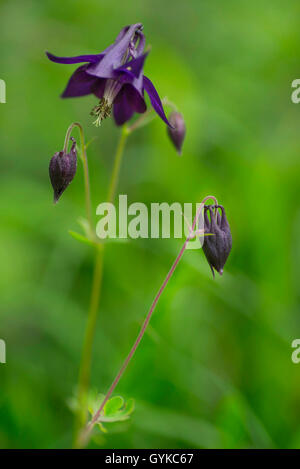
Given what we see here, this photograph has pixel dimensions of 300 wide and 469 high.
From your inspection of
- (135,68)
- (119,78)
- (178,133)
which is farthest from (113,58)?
(178,133)

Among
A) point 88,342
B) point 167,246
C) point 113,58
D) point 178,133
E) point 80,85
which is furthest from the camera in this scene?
point 167,246

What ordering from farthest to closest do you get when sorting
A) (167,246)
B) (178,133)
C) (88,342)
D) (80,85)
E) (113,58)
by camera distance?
(167,246) → (178,133) → (88,342) → (80,85) → (113,58)

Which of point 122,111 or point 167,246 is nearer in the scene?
point 122,111

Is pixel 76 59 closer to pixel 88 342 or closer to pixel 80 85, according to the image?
pixel 80 85

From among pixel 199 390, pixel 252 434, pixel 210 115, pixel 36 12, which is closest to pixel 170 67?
pixel 210 115

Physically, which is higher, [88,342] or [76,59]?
[76,59]

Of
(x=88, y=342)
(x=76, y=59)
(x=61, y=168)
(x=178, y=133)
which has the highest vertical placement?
(x=76, y=59)

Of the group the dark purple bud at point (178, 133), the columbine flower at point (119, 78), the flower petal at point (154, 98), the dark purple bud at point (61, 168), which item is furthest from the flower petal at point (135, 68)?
the dark purple bud at point (178, 133)

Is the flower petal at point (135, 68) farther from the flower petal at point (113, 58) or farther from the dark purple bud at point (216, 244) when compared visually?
→ the dark purple bud at point (216, 244)
